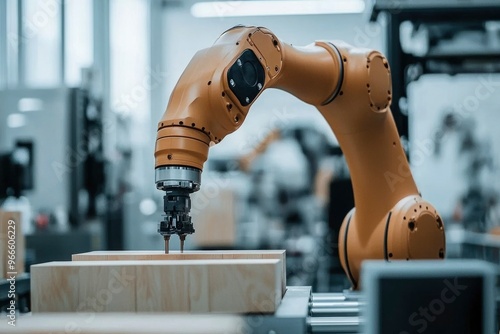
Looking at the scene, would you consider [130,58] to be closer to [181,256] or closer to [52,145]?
[52,145]

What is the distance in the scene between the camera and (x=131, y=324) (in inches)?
40.6

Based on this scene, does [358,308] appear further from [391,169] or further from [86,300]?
[86,300]

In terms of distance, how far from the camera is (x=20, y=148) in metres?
4.13

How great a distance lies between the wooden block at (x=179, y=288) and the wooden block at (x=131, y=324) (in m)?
0.05

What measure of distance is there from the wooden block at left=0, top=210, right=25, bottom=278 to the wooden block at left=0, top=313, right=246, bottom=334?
2.69 ft

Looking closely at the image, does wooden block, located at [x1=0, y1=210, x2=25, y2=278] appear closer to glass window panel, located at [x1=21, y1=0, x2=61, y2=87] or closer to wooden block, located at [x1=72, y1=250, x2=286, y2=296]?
wooden block, located at [x1=72, y1=250, x2=286, y2=296]

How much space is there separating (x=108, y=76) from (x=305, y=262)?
3497 millimetres

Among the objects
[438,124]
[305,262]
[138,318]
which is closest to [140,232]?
[305,262]

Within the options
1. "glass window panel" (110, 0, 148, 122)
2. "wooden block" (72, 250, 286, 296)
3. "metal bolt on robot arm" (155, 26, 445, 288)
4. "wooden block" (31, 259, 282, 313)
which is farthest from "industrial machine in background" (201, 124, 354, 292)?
"wooden block" (31, 259, 282, 313)

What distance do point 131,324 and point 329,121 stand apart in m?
1.03

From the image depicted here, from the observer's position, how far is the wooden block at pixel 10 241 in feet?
6.26

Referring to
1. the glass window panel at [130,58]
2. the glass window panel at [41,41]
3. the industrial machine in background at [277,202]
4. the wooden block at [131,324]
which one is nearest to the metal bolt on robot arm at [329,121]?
the wooden block at [131,324]

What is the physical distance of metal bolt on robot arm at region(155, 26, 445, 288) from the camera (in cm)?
135

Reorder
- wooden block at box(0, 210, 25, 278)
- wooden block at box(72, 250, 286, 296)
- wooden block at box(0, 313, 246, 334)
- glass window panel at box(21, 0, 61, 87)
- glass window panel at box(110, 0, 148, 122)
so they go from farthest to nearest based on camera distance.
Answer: glass window panel at box(110, 0, 148, 122)
glass window panel at box(21, 0, 61, 87)
wooden block at box(0, 210, 25, 278)
wooden block at box(72, 250, 286, 296)
wooden block at box(0, 313, 246, 334)
